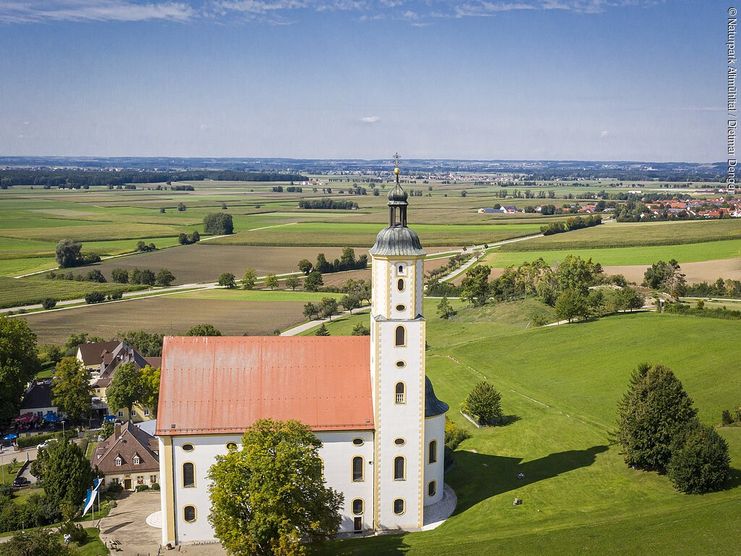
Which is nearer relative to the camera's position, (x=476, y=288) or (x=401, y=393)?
(x=401, y=393)

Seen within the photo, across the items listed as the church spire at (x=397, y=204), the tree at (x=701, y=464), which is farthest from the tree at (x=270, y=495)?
the tree at (x=701, y=464)

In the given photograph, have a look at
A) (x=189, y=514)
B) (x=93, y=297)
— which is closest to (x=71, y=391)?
(x=189, y=514)

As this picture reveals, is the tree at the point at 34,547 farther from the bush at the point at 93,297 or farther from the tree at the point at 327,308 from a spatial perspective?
the bush at the point at 93,297

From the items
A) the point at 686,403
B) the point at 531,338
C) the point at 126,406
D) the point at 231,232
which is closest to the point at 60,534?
the point at 126,406

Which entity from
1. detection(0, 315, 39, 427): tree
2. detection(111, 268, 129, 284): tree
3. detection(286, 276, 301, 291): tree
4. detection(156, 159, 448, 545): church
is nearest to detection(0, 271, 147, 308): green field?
detection(111, 268, 129, 284): tree

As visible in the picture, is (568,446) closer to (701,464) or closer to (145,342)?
(701,464)

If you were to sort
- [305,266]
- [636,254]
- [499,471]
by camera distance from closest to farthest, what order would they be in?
[499,471]
[636,254]
[305,266]

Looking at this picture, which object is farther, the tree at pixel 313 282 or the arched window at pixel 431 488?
the tree at pixel 313 282
